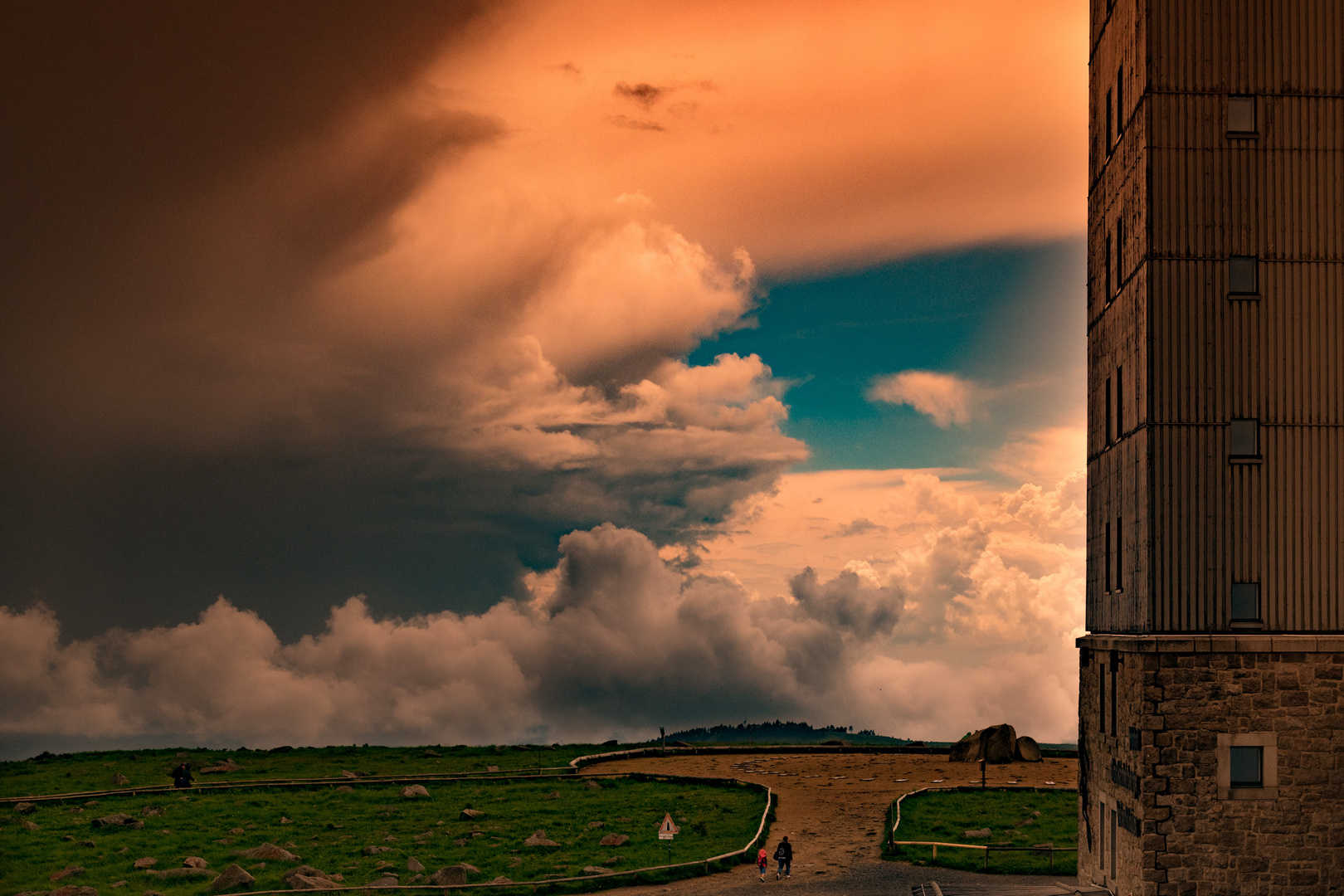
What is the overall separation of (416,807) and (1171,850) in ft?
154

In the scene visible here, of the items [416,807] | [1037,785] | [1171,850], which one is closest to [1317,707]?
[1171,850]

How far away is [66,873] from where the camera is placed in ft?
169

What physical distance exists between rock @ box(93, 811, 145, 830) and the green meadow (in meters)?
0.46

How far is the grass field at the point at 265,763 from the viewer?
84.2 metres

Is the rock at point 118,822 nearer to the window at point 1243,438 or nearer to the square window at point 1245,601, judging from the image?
the square window at point 1245,601

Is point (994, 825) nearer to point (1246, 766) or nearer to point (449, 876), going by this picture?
point (1246, 766)

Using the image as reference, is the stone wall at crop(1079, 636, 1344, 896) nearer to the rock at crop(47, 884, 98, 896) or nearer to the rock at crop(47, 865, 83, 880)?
the rock at crop(47, 884, 98, 896)

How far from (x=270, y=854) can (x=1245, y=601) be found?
→ 43.2m

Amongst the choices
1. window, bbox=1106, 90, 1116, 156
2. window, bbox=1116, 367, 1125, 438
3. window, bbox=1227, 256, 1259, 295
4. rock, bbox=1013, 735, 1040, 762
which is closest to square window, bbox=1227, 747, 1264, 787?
window, bbox=1116, 367, 1125, 438

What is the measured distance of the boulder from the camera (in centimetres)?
5575

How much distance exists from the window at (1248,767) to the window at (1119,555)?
6.57 m

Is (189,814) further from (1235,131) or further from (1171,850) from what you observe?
(1235,131)

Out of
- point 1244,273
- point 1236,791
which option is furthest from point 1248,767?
point 1244,273

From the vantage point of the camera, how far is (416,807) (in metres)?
69.1
